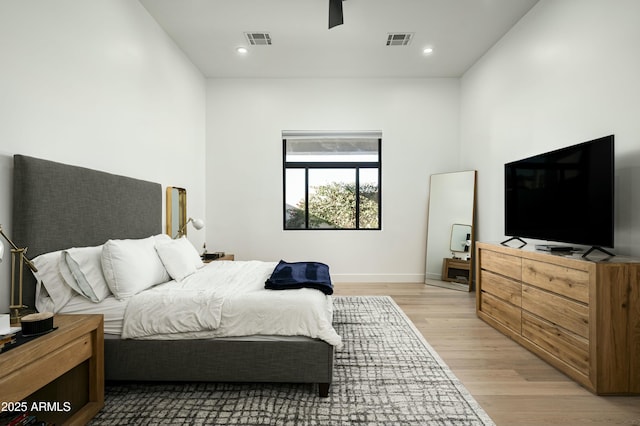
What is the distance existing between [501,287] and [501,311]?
0.21 metres

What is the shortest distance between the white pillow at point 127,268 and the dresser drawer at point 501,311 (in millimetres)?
2860

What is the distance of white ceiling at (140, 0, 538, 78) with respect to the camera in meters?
3.34

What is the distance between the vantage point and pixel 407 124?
5.14m

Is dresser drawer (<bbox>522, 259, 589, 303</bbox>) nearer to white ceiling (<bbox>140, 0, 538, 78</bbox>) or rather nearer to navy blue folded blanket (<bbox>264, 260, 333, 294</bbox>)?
navy blue folded blanket (<bbox>264, 260, 333, 294</bbox>)

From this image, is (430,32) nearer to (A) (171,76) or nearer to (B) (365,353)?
(A) (171,76)

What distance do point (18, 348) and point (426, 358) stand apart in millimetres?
2329

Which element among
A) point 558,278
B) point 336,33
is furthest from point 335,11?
point 558,278

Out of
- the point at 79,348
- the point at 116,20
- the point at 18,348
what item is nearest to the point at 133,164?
the point at 116,20

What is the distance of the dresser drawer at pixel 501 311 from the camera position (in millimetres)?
2859

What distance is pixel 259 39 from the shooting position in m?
3.97

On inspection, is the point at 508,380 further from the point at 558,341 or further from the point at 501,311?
the point at 501,311

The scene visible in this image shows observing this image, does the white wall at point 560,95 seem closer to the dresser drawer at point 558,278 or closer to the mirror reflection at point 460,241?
the mirror reflection at point 460,241

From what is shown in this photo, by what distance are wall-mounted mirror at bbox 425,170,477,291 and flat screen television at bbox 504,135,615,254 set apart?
134cm

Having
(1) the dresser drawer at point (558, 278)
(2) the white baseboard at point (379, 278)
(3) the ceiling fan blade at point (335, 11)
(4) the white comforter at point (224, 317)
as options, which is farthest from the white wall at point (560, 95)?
(4) the white comforter at point (224, 317)
